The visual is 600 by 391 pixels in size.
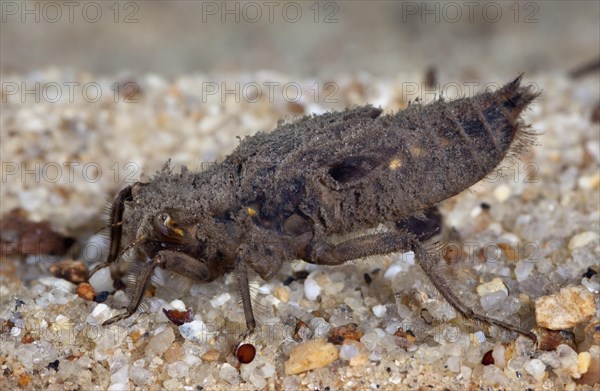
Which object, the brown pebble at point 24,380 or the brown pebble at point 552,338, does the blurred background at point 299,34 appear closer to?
the brown pebble at point 552,338

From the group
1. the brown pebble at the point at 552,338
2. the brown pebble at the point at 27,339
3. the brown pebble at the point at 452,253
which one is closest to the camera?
the brown pebble at the point at 552,338

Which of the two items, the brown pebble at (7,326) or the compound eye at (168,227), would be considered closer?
the brown pebble at (7,326)

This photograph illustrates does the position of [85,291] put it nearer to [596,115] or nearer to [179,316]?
[179,316]

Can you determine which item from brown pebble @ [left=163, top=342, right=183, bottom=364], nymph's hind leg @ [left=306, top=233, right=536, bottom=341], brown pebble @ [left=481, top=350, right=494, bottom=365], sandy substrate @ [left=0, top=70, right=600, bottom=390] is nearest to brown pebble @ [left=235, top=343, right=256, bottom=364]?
sandy substrate @ [left=0, top=70, right=600, bottom=390]

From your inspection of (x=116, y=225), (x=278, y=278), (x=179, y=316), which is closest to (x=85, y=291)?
(x=116, y=225)

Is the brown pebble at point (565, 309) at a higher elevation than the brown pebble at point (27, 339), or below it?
higher

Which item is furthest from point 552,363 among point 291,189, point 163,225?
point 163,225

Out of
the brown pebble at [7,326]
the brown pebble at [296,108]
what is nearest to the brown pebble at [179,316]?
the brown pebble at [7,326]
